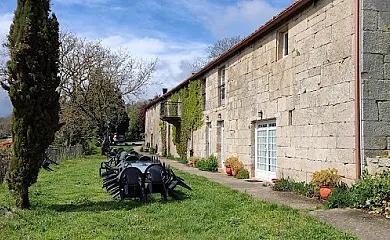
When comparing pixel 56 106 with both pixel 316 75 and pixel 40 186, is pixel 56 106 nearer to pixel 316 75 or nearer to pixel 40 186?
pixel 40 186

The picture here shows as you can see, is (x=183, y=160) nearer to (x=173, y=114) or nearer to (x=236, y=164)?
(x=173, y=114)

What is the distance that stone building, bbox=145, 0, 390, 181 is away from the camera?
7738 millimetres

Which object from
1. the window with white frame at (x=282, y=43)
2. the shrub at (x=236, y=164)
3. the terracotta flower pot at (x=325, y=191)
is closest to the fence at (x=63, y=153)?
the shrub at (x=236, y=164)

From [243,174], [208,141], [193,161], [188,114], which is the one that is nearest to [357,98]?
[243,174]

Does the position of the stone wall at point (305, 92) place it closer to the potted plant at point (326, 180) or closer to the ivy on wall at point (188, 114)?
the potted plant at point (326, 180)

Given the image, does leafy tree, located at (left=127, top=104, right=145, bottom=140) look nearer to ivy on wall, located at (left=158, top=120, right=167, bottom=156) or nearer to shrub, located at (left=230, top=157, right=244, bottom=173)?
ivy on wall, located at (left=158, top=120, right=167, bottom=156)

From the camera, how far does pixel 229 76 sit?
15156mm

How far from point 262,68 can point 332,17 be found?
3723 millimetres

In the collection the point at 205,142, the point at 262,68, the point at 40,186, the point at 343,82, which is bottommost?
the point at 40,186

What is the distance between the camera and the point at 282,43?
37.1 ft

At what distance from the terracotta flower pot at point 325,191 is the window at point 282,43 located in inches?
177

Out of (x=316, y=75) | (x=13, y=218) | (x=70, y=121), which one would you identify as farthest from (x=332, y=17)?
(x=70, y=121)

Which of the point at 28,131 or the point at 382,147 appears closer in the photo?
the point at 28,131

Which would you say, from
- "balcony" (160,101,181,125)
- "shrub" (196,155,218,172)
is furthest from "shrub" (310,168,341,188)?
"balcony" (160,101,181,125)
